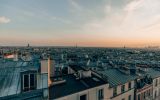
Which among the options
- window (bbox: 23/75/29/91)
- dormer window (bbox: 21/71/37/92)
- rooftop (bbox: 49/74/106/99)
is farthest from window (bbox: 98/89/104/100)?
window (bbox: 23/75/29/91)

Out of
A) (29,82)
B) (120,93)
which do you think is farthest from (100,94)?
(29,82)

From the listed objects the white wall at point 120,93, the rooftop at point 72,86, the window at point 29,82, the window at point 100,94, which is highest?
the window at point 29,82

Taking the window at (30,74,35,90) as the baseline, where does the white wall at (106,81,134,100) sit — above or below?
below

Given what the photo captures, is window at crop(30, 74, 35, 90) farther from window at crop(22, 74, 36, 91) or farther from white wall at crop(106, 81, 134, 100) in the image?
white wall at crop(106, 81, 134, 100)

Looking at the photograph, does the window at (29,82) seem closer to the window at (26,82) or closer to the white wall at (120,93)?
the window at (26,82)

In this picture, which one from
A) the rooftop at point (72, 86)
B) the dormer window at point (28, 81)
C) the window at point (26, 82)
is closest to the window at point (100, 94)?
the rooftop at point (72, 86)

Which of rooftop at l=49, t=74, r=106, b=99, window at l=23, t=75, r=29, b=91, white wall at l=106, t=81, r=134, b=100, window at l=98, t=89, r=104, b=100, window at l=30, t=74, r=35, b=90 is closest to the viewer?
window at l=23, t=75, r=29, b=91

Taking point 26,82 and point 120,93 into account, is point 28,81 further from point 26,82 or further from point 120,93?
point 120,93

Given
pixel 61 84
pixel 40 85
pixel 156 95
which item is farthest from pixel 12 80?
pixel 156 95
